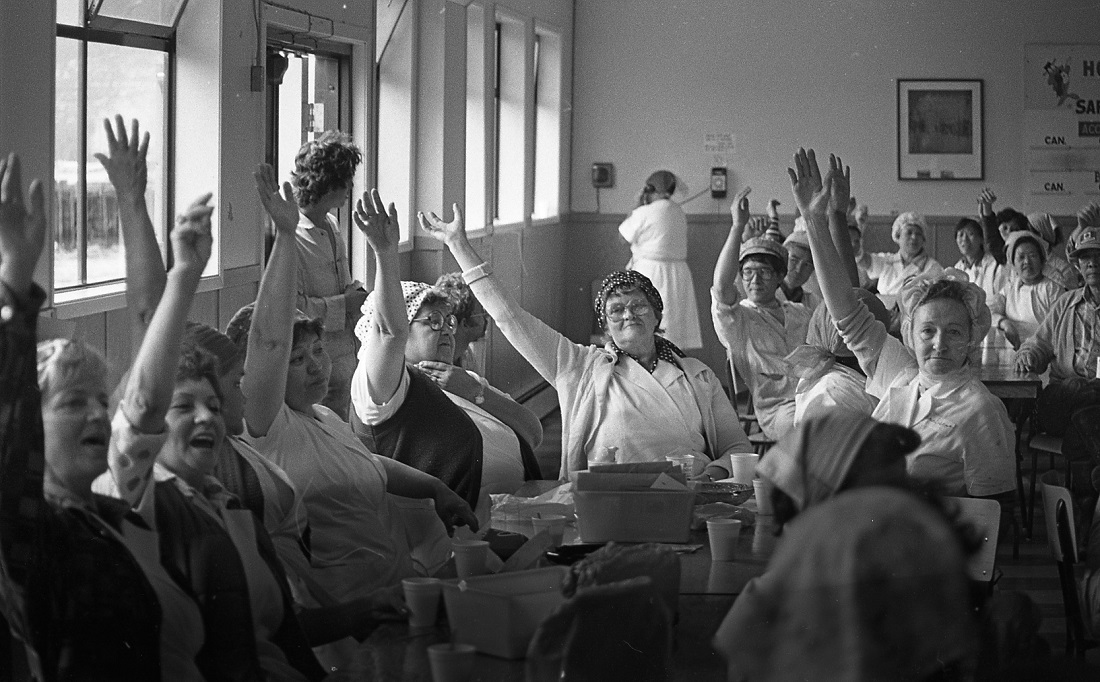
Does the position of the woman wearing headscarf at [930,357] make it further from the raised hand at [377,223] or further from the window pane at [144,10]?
the window pane at [144,10]

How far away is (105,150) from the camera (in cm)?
102

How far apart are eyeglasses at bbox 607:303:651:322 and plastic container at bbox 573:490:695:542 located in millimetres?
733

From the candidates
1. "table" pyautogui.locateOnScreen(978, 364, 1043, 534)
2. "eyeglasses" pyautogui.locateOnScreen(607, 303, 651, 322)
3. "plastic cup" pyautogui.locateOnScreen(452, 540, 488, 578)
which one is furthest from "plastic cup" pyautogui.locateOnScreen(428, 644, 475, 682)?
"eyeglasses" pyautogui.locateOnScreen(607, 303, 651, 322)

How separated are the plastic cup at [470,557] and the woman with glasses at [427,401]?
1.49ft

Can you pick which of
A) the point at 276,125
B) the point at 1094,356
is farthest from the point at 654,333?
the point at 1094,356

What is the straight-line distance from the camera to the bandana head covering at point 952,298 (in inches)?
56.3

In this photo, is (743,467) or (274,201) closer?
(274,201)

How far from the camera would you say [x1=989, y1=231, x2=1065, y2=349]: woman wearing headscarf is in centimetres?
138

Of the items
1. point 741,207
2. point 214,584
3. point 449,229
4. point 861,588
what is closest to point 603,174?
point 741,207

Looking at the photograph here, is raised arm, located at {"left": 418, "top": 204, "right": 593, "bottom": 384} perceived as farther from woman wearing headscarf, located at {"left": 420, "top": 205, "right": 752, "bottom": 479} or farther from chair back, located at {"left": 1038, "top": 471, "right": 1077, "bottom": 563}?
chair back, located at {"left": 1038, "top": 471, "right": 1077, "bottom": 563}

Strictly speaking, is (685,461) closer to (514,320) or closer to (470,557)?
(514,320)

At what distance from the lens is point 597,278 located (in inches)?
76.6

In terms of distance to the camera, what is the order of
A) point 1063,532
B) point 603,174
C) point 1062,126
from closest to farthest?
point 1063,532, point 1062,126, point 603,174

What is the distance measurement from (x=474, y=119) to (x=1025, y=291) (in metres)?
1.73
